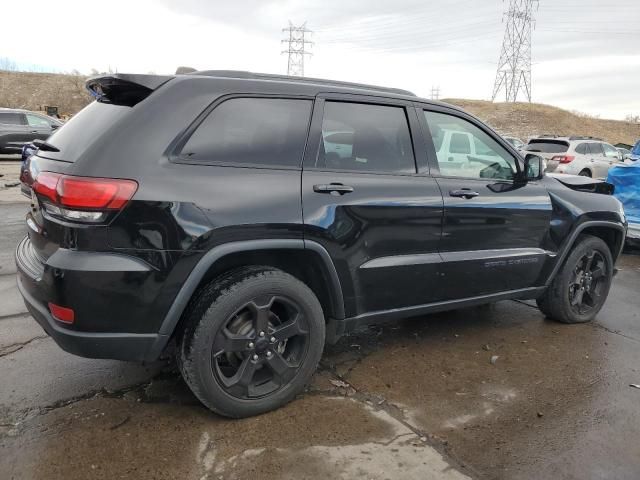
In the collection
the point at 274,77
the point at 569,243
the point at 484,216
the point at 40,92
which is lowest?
the point at 569,243

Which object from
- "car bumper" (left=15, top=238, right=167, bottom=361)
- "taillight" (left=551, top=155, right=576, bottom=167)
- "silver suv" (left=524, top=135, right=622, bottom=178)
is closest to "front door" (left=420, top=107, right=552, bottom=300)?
"car bumper" (left=15, top=238, right=167, bottom=361)

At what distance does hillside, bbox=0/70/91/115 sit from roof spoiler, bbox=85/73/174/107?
4461 cm

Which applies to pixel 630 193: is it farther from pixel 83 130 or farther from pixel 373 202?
pixel 83 130

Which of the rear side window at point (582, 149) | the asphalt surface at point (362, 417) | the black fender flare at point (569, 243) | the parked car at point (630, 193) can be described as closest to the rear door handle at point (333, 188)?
the asphalt surface at point (362, 417)

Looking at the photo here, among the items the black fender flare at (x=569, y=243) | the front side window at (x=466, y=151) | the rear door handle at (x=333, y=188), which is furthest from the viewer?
the black fender flare at (x=569, y=243)

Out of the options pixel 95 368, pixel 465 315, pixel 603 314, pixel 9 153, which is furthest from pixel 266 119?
pixel 9 153

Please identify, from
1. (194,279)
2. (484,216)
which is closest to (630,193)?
(484,216)

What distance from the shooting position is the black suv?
243 centimetres

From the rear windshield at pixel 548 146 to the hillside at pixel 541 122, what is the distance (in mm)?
31521

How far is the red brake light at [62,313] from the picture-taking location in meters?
2.41

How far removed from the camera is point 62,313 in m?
2.43

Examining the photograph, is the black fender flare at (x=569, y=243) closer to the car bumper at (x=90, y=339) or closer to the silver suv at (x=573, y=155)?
the car bumper at (x=90, y=339)

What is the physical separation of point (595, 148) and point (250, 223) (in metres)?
17.0

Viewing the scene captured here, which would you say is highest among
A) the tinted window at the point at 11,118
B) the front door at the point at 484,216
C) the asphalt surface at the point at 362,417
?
the tinted window at the point at 11,118
